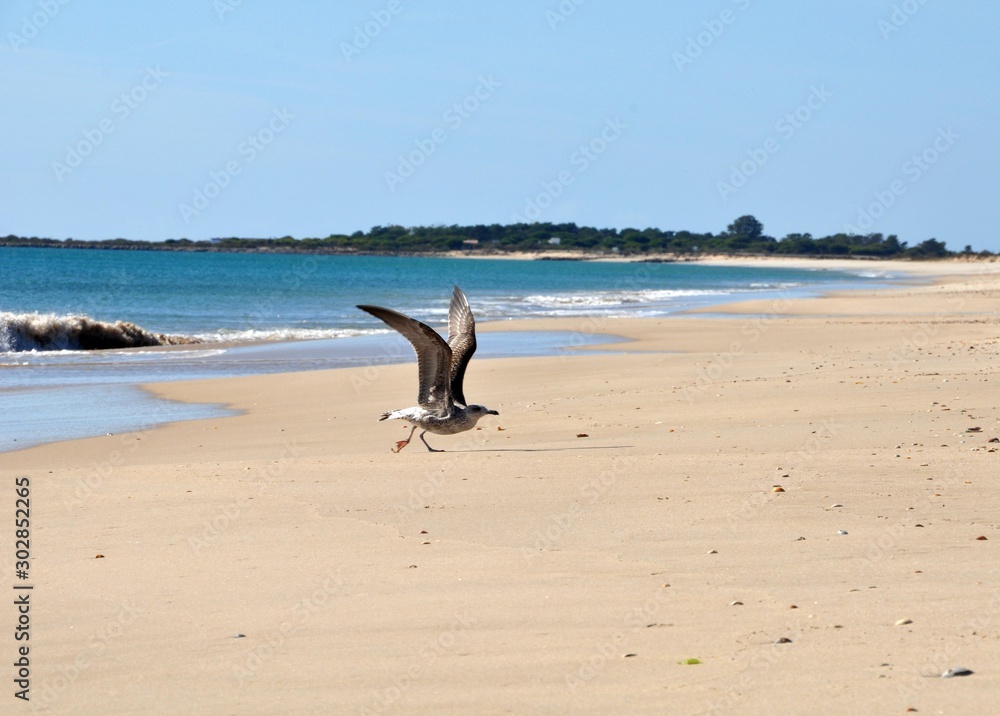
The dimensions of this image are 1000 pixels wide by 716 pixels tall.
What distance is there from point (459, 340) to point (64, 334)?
19.7 meters

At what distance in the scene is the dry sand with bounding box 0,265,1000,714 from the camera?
14.5 feet

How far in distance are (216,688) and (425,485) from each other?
12.2ft

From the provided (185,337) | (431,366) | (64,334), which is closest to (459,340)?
(431,366)

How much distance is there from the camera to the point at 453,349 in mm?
10625

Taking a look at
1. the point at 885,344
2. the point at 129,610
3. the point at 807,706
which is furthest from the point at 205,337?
the point at 807,706

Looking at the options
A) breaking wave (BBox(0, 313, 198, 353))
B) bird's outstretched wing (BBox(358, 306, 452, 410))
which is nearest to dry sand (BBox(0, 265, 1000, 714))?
bird's outstretched wing (BBox(358, 306, 452, 410))

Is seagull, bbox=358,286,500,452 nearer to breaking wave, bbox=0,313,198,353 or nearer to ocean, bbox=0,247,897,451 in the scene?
ocean, bbox=0,247,897,451

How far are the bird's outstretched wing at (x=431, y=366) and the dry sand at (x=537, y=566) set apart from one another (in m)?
0.60

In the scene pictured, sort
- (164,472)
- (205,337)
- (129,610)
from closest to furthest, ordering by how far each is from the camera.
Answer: (129,610), (164,472), (205,337)

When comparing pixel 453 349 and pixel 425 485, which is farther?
pixel 453 349

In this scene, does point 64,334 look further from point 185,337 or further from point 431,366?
point 431,366

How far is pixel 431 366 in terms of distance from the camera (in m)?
9.98

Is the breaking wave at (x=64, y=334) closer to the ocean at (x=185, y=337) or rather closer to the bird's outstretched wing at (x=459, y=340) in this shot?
the ocean at (x=185, y=337)

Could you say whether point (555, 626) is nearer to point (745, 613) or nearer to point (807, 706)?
point (745, 613)
